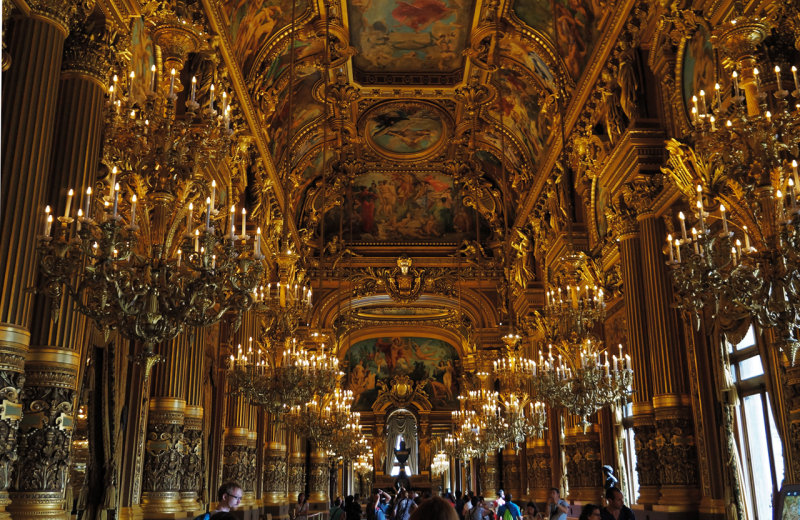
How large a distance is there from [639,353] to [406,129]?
1241cm

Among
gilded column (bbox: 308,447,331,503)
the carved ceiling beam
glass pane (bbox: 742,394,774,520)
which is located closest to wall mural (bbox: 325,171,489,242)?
the carved ceiling beam

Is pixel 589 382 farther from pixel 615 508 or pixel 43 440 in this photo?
pixel 43 440

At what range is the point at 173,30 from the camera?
713 centimetres

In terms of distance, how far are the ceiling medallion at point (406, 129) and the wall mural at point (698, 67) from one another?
1023cm

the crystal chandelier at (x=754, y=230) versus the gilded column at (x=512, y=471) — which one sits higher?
the crystal chandelier at (x=754, y=230)

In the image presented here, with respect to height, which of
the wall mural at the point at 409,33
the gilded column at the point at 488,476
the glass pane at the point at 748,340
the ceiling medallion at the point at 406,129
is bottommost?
the gilded column at the point at 488,476

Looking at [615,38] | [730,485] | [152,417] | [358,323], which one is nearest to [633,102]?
[615,38]

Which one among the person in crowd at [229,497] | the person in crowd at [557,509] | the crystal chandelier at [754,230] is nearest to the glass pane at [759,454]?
the person in crowd at [557,509]

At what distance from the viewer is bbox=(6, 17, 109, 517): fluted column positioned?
544 centimetres

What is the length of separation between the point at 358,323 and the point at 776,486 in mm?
24199

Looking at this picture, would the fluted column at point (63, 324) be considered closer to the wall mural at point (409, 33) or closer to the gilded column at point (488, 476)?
the wall mural at point (409, 33)

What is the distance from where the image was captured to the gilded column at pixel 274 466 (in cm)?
1800

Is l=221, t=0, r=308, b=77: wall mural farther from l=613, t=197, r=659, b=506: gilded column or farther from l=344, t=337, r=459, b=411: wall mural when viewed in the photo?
l=344, t=337, r=459, b=411: wall mural

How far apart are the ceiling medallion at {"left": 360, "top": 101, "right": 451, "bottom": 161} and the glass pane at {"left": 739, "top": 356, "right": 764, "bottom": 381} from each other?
1252cm
